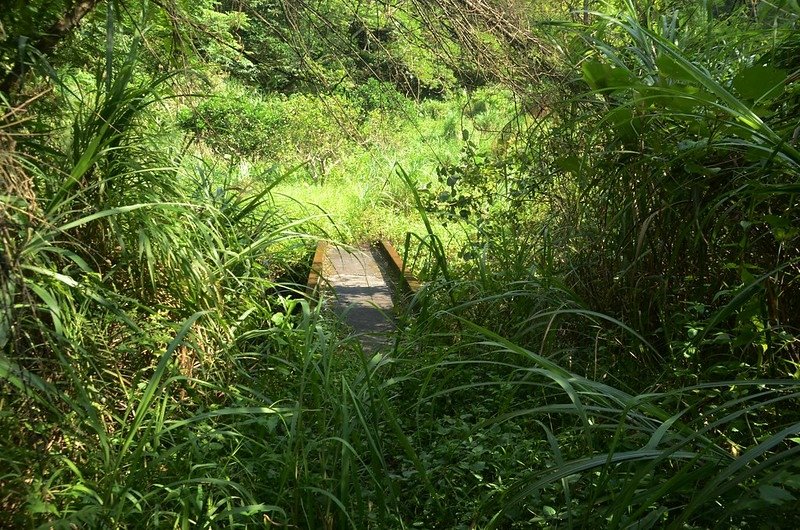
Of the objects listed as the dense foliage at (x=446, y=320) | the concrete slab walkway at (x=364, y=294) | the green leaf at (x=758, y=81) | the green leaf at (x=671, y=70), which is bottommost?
the concrete slab walkway at (x=364, y=294)

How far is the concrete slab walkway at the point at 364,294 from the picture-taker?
17.4ft

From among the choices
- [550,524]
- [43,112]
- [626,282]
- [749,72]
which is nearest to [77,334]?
[43,112]

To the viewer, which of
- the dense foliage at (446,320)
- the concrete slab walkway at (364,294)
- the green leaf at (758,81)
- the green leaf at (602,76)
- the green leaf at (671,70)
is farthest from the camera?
the concrete slab walkway at (364,294)

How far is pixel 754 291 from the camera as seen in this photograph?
2691mm

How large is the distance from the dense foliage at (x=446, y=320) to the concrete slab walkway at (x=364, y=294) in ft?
1.62

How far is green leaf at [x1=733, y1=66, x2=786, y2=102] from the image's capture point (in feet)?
9.93

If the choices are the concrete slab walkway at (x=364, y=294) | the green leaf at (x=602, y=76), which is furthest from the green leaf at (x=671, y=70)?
the concrete slab walkway at (x=364, y=294)

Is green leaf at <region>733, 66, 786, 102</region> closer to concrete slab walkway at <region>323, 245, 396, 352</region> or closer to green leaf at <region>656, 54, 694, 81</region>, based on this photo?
green leaf at <region>656, 54, 694, 81</region>

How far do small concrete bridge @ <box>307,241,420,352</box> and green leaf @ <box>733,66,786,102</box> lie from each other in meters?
2.30

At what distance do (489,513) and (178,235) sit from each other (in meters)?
1.97

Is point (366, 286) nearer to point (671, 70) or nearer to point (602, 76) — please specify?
point (602, 76)

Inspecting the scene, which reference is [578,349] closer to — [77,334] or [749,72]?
[749,72]

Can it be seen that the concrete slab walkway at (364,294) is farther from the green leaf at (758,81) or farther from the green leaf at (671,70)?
the green leaf at (758,81)

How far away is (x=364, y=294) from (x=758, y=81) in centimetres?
443
